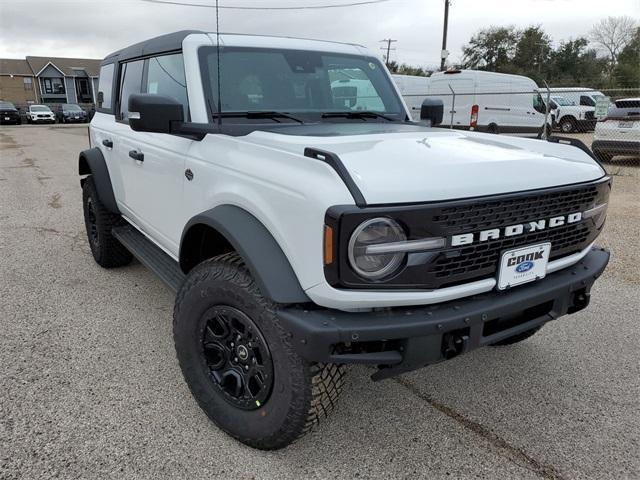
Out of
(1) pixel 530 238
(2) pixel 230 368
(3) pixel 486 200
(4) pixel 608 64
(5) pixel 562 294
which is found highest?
(4) pixel 608 64

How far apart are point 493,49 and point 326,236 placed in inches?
2588

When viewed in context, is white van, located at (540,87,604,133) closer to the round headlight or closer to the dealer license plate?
the dealer license plate

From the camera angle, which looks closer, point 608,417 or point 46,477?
point 46,477

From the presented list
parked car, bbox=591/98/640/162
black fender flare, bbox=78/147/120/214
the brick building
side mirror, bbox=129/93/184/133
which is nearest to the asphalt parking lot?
black fender flare, bbox=78/147/120/214

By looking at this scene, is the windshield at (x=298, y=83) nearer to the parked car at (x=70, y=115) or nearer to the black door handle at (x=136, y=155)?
the black door handle at (x=136, y=155)

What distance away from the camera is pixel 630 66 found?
4319 cm

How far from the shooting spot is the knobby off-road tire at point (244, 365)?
201 cm

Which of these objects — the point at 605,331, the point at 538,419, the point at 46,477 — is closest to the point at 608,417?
the point at 538,419

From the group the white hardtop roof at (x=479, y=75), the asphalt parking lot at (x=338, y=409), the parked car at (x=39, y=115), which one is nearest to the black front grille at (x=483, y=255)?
the asphalt parking lot at (x=338, y=409)

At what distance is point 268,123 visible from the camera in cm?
290

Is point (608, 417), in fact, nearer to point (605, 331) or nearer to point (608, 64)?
point (605, 331)

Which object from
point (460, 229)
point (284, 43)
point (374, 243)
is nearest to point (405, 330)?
point (374, 243)

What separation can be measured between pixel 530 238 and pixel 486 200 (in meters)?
0.37

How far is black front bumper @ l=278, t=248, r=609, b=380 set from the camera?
182 centimetres
